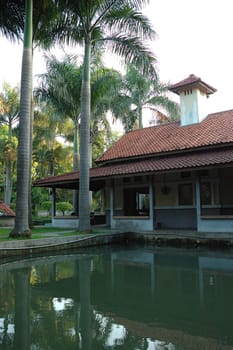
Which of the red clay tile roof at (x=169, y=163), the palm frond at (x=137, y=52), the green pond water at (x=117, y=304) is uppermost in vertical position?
the palm frond at (x=137, y=52)

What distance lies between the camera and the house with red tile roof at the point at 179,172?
48.4 ft

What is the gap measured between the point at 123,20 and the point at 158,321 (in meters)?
14.6

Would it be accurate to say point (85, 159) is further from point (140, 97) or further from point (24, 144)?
point (140, 97)

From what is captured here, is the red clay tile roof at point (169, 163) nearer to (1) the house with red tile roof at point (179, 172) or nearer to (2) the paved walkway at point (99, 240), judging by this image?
(1) the house with red tile roof at point (179, 172)

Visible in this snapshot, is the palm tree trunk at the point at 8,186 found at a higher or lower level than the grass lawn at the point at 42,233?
higher

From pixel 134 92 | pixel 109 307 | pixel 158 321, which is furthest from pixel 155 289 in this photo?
pixel 134 92

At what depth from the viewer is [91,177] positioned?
17.2 m

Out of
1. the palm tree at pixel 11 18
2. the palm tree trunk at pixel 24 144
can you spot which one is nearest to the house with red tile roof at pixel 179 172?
the palm tree trunk at pixel 24 144

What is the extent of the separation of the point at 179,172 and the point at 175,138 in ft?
8.65

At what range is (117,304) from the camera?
6180mm

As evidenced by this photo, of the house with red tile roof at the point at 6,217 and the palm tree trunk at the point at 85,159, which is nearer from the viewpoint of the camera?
the palm tree trunk at the point at 85,159

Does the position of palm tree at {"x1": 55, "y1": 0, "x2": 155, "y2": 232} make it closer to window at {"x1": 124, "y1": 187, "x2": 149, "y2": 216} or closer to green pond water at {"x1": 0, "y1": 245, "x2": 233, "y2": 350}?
window at {"x1": 124, "y1": 187, "x2": 149, "y2": 216}

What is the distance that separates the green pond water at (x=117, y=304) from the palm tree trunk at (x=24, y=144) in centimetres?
218

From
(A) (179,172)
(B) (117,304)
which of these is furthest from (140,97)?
(B) (117,304)
